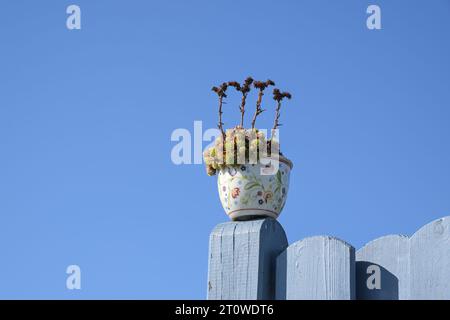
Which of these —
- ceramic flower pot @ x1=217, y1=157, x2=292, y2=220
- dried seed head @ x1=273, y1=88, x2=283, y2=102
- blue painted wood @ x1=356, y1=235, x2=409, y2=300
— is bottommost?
blue painted wood @ x1=356, y1=235, x2=409, y2=300

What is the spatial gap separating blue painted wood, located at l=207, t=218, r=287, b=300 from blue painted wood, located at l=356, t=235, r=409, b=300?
34cm

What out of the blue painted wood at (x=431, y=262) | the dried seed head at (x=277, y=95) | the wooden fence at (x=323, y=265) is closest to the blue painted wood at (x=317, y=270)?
the wooden fence at (x=323, y=265)

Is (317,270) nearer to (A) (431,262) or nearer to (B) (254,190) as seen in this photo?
(A) (431,262)

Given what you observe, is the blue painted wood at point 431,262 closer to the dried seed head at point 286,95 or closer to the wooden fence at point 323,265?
the wooden fence at point 323,265

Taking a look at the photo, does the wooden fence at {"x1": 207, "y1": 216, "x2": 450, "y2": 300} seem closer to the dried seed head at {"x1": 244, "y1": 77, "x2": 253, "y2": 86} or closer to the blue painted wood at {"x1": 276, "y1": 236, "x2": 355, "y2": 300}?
the blue painted wood at {"x1": 276, "y1": 236, "x2": 355, "y2": 300}

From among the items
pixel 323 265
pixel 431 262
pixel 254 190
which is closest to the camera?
pixel 431 262

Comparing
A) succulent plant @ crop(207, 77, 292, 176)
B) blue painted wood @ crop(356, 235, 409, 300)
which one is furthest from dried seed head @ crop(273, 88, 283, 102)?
blue painted wood @ crop(356, 235, 409, 300)

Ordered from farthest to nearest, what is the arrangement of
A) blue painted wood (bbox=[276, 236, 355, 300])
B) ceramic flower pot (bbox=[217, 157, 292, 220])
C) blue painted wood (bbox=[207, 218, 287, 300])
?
ceramic flower pot (bbox=[217, 157, 292, 220])
blue painted wood (bbox=[207, 218, 287, 300])
blue painted wood (bbox=[276, 236, 355, 300])

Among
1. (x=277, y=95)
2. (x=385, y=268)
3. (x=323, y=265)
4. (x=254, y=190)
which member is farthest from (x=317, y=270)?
(x=277, y=95)

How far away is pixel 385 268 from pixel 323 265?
212mm

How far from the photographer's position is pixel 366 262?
143 inches

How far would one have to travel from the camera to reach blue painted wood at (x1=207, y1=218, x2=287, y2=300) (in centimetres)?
376

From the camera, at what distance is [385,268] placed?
11.8 feet

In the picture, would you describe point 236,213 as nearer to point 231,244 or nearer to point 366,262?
point 231,244
